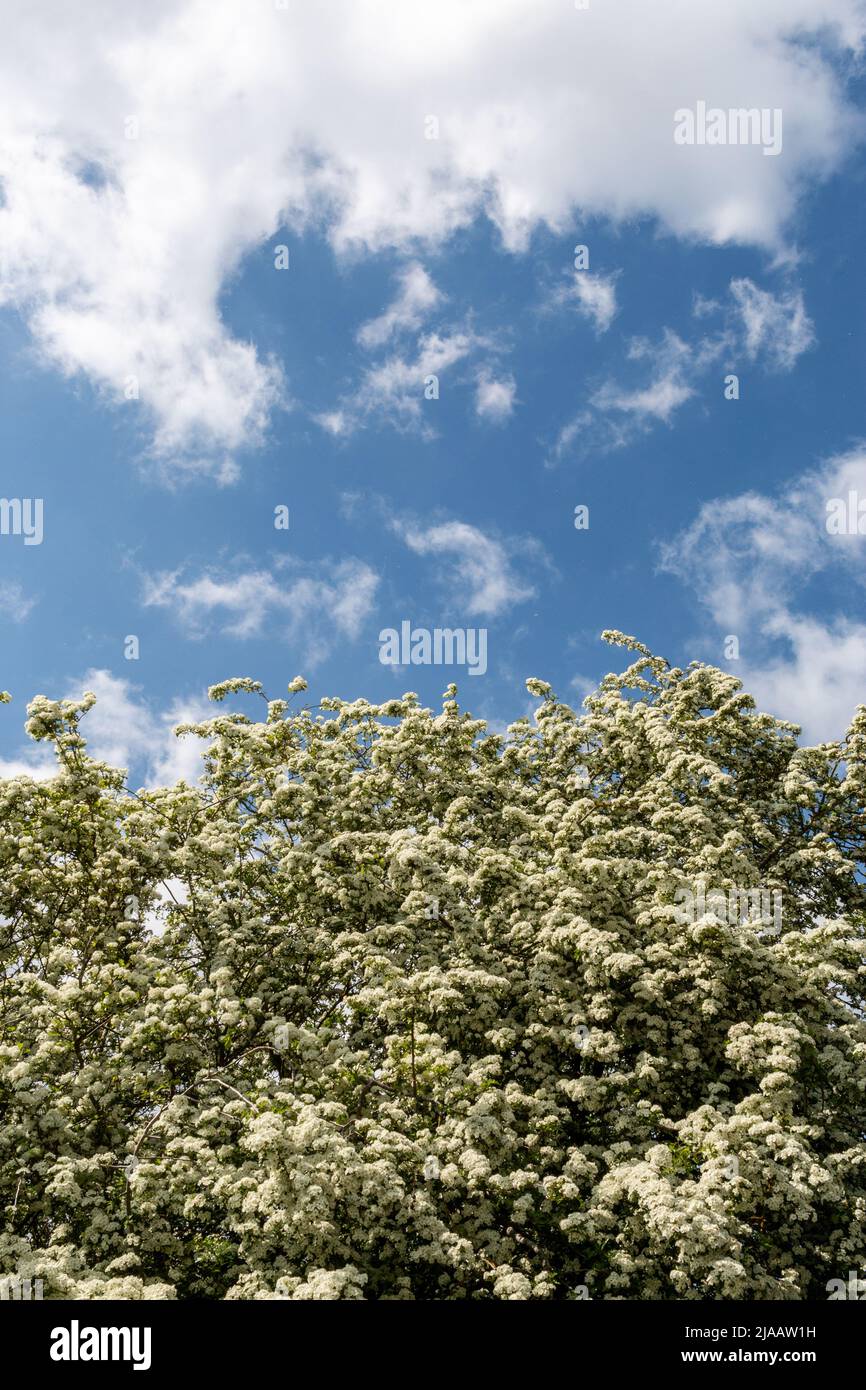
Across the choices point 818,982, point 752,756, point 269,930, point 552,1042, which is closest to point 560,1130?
point 552,1042

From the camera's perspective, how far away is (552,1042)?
1467cm

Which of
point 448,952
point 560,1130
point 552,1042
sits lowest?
point 560,1130

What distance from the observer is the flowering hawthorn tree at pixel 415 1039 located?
39.1 feet

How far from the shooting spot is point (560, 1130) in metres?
13.9

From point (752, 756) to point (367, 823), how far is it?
942 cm

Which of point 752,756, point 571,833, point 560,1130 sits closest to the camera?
point 560,1130

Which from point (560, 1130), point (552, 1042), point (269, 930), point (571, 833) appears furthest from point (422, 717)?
point (560, 1130)

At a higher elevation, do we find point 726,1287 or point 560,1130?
point 560,1130

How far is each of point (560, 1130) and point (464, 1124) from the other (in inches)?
84.8

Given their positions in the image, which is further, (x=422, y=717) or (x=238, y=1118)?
(x=422, y=717)

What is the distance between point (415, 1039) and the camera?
13352 millimetres

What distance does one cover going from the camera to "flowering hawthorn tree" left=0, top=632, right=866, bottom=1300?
39.1ft
